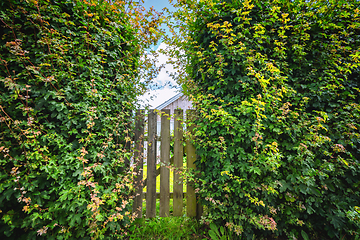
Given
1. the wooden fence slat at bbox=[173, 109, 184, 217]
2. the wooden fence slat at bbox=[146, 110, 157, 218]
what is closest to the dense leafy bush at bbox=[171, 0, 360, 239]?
the wooden fence slat at bbox=[173, 109, 184, 217]

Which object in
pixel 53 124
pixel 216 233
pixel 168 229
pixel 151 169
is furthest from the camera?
pixel 151 169

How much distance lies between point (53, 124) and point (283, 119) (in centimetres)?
307

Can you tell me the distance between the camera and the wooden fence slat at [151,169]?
2.43 meters

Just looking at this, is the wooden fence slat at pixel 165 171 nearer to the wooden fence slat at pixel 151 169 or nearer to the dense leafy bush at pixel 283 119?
the wooden fence slat at pixel 151 169

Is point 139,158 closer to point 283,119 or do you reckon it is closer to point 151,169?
point 151,169

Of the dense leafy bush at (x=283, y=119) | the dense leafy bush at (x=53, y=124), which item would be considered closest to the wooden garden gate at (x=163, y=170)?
the dense leafy bush at (x=283, y=119)

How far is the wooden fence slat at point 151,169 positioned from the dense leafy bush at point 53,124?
31.0 inches

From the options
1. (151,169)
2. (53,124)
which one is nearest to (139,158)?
(151,169)

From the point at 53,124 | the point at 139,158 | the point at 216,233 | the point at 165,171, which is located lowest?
the point at 216,233

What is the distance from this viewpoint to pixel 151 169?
98.7 inches

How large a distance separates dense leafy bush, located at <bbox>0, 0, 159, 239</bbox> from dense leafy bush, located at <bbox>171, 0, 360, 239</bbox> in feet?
4.52

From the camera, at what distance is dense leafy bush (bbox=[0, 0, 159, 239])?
4.81ft

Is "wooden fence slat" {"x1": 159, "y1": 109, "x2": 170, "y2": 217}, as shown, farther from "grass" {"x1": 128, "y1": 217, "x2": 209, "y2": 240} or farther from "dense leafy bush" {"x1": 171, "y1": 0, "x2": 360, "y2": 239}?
"dense leafy bush" {"x1": 171, "y1": 0, "x2": 360, "y2": 239}

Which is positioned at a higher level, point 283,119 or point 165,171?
point 283,119
